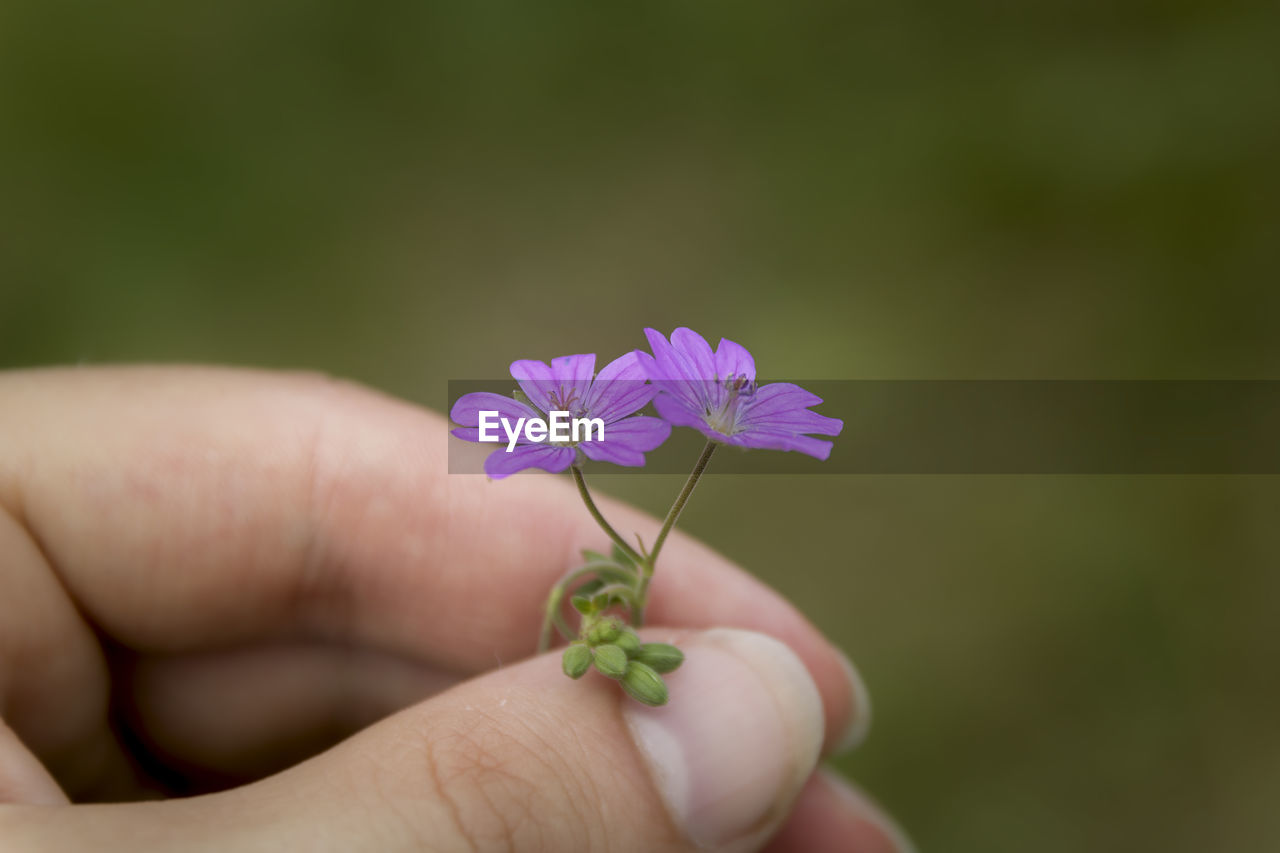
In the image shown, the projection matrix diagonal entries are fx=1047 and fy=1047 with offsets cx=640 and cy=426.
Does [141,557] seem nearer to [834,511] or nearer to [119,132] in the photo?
[834,511]

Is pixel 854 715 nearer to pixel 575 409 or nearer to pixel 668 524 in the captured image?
pixel 668 524

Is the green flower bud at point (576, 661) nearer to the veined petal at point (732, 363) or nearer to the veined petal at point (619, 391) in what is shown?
the veined petal at point (619, 391)

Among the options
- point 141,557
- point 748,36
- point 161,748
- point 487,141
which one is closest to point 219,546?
point 141,557

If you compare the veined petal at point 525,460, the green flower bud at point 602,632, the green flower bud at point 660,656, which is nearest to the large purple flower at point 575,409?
the veined petal at point 525,460

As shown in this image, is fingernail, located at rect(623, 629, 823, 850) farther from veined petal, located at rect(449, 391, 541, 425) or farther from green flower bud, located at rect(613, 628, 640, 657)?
veined petal, located at rect(449, 391, 541, 425)

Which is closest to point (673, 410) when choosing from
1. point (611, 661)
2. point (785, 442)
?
point (785, 442)

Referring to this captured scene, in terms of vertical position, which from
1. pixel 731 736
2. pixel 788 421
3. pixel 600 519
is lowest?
pixel 731 736
